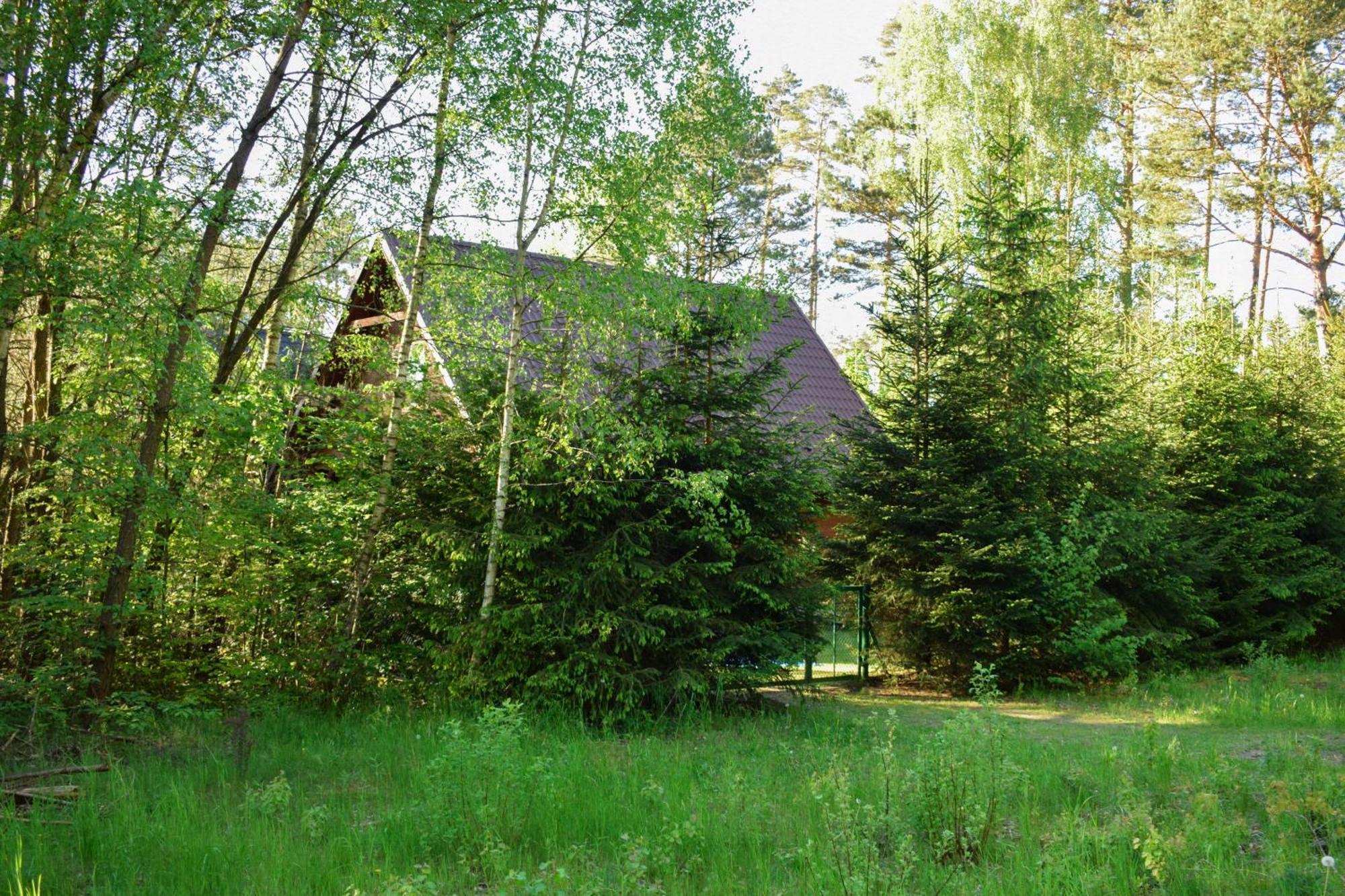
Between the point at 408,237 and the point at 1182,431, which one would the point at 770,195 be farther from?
the point at 408,237

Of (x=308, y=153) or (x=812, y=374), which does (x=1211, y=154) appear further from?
(x=308, y=153)

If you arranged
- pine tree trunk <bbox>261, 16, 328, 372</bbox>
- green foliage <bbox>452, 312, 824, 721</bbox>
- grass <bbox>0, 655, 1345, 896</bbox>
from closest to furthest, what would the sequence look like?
grass <bbox>0, 655, 1345, 896</bbox>
green foliage <bbox>452, 312, 824, 721</bbox>
pine tree trunk <bbox>261, 16, 328, 372</bbox>

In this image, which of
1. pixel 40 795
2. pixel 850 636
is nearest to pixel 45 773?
pixel 40 795

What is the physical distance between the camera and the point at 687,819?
18.7 ft

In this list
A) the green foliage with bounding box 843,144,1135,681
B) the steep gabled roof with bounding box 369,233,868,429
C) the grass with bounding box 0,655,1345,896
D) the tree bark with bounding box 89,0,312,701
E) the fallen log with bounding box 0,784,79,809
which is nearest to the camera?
the grass with bounding box 0,655,1345,896

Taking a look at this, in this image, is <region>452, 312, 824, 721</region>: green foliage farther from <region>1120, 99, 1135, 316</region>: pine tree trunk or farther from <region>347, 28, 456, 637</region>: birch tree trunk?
<region>1120, 99, 1135, 316</region>: pine tree trunk

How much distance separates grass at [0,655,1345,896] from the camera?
15.7 ft

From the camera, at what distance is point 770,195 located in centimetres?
3506

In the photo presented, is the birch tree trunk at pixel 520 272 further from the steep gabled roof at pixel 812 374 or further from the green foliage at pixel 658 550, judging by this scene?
the steep gabled roof at pixel 812 374

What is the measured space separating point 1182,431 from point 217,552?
1346 cm

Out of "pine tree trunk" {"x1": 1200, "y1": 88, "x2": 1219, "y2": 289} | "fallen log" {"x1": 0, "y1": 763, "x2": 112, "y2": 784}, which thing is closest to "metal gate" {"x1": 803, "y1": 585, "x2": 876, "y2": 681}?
"fallen log" {"x1": 0, "y1": 763, "x2": 112, "y2": 784}

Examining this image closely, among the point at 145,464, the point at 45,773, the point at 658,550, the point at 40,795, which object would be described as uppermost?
the point at 145,464

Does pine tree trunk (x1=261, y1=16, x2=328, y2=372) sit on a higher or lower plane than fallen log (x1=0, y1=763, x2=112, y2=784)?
higher

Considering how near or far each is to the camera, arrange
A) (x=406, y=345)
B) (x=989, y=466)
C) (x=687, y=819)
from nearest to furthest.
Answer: (x=687, y=819), (x=406, y=345), (x=989, y=466)
